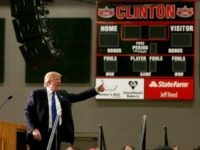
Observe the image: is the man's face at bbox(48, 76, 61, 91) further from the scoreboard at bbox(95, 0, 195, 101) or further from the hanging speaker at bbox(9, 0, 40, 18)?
the scoreboard at bbox(95, 0, 195, 101)

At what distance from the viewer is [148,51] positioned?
12.5 meters

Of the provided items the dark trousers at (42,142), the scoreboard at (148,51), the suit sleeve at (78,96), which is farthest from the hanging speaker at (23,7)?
the dark trousers at (42,142)

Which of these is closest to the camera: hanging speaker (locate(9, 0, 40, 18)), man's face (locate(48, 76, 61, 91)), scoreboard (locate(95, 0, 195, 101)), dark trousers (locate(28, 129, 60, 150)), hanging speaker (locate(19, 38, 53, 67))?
dark trousers (locate(28, 129, 60, 150))

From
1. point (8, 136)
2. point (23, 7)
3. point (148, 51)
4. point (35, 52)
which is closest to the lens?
point (8, 136)

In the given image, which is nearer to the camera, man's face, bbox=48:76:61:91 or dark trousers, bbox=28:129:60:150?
dark trousers, bbox=28:129:60:150

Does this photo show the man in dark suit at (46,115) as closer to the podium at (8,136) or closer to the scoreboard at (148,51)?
the podium at (8,136)

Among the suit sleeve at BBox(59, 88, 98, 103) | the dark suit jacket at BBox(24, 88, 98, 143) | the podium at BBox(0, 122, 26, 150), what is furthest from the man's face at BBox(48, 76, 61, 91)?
the podium at BBox(0, 122, 26, 150)

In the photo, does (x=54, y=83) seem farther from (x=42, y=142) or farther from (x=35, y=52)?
(x=35, y=52)

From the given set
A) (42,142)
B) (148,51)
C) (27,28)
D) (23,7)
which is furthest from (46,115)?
(148,51)

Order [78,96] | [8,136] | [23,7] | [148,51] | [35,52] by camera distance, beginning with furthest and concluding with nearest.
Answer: [148,51] → [35,52] → [23,7] → [78,96] → [8,136]

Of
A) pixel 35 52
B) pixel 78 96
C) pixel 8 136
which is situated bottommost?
pixel 8 136

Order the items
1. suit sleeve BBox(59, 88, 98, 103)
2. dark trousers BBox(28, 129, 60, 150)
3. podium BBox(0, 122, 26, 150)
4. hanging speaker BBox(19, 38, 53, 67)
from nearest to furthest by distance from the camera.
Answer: podium BBox(0, 122, 26, 150)
dark trousers BBox(28, 129, 60, 150)
suit sleeve BBox(59, 88, 98, 103)
hanging speaker BBox(19, 38, 53, 67)

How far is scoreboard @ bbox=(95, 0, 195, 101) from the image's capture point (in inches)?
492

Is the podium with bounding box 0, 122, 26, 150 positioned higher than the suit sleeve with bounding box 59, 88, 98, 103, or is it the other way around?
the suit sleeve with bounding box 59, 88, 98, 103
